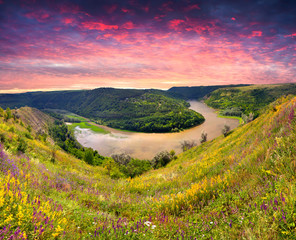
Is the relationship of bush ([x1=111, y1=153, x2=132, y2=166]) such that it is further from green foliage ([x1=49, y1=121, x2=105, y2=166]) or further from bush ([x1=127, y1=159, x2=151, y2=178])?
green foliage ([x1=49, y1=121, x2=105, y2=166])

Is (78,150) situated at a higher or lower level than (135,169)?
lower

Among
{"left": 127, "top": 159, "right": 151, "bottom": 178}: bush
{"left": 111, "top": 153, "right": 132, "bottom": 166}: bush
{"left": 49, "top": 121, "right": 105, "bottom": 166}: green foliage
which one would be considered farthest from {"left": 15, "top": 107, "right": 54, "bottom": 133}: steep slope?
{"left": 127, "top": 159, "right": 151, "bottom": 178}: bush

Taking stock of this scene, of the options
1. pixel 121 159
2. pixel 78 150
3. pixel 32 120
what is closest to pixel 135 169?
pixel 121 159

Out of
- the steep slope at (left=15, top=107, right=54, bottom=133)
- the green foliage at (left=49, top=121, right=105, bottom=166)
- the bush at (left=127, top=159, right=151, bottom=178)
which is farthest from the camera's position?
the steep slope at (left=15, top=107, right=54, bottom=133)

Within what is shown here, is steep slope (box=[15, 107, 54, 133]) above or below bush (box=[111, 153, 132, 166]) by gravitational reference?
above

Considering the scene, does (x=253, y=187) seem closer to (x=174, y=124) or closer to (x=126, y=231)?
(x=126, y=231)

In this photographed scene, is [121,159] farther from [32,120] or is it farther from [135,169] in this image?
[32,120]

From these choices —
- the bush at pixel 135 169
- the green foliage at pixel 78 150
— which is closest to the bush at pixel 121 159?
the bush at pixel 135 169

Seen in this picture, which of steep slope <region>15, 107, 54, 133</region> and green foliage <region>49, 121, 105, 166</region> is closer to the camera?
green foliage <region>49, 121, 105, 166</region>

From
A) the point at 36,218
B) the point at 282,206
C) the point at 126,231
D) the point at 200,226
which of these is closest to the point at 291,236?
the point at 282,206

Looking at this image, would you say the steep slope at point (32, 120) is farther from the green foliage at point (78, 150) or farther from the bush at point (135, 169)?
the bush at point (135, 169)

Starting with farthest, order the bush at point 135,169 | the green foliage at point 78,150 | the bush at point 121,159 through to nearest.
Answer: the bush at point 121,159, the green foliage at point 78,150, the bush at point 135,169
